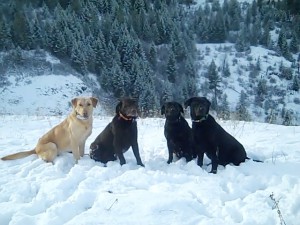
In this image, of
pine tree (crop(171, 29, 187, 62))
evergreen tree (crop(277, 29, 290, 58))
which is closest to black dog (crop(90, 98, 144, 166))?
pine tree (crop(171, 29, 187, 62))

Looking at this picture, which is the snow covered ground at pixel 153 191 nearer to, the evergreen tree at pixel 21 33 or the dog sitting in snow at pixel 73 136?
the dog sitting in snow at pixel 73 136

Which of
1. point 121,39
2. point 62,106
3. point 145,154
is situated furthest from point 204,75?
point 145,154

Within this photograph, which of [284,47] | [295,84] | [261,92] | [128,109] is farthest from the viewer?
[284,47]

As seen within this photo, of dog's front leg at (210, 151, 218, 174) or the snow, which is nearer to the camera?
dog's front leg at (210, 151, 218, 174)

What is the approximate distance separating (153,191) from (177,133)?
172 cm

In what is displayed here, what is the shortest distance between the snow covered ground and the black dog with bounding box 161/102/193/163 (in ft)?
0.73

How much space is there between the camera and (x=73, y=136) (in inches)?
234

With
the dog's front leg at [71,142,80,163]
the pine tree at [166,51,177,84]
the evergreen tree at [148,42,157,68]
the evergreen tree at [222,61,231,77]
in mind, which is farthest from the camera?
the evergreen tree at [222,61,231,77]

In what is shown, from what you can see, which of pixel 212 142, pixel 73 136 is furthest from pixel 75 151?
pixel 212 142

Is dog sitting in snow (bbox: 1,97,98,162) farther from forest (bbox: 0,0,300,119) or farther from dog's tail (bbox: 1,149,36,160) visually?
forest (bbox: 0,0,300,119)

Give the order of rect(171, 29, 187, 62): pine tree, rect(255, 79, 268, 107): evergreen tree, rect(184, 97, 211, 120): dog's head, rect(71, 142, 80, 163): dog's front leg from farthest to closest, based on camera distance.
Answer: rect(171, 29, 187, 62): pine tree, rect(255, 79, 268, 107): evergreen tree, rect(71, 142, 80, 163): dog's front leg, rect(184, 97, 211, 120): dog's head

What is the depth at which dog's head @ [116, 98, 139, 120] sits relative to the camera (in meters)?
5.63

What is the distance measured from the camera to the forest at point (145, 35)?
170ft

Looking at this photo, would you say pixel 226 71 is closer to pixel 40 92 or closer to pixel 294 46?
pixel 294 46
